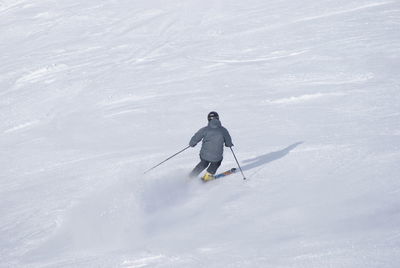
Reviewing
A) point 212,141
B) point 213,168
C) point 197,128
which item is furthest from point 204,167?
point 197,128

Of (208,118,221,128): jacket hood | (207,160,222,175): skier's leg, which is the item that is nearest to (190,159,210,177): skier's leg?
(207,160,222,175): skier's leg

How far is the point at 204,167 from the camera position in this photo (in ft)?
34.5

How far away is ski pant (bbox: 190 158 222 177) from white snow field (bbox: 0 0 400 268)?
186 millimetres

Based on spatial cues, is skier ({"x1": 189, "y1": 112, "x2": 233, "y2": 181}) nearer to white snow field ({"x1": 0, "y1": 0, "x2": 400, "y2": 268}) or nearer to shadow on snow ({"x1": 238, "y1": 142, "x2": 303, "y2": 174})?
white snow field ({"x1": 0, "y1": 0, "x2": 400, "y2": 268})

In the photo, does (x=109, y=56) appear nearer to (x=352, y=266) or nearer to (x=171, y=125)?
(x=171, y=125)

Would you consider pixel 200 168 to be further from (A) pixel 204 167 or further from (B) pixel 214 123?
(B) pixel 214 123

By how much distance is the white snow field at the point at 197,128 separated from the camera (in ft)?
26.6

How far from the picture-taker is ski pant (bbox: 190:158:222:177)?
10383mm

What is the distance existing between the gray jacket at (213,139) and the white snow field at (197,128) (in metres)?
0.56

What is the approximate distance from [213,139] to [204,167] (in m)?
0.71

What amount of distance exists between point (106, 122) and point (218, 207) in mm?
7064

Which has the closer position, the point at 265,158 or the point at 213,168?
the point at 213,168

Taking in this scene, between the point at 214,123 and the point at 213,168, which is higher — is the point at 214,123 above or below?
above

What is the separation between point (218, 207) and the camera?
9102mm
